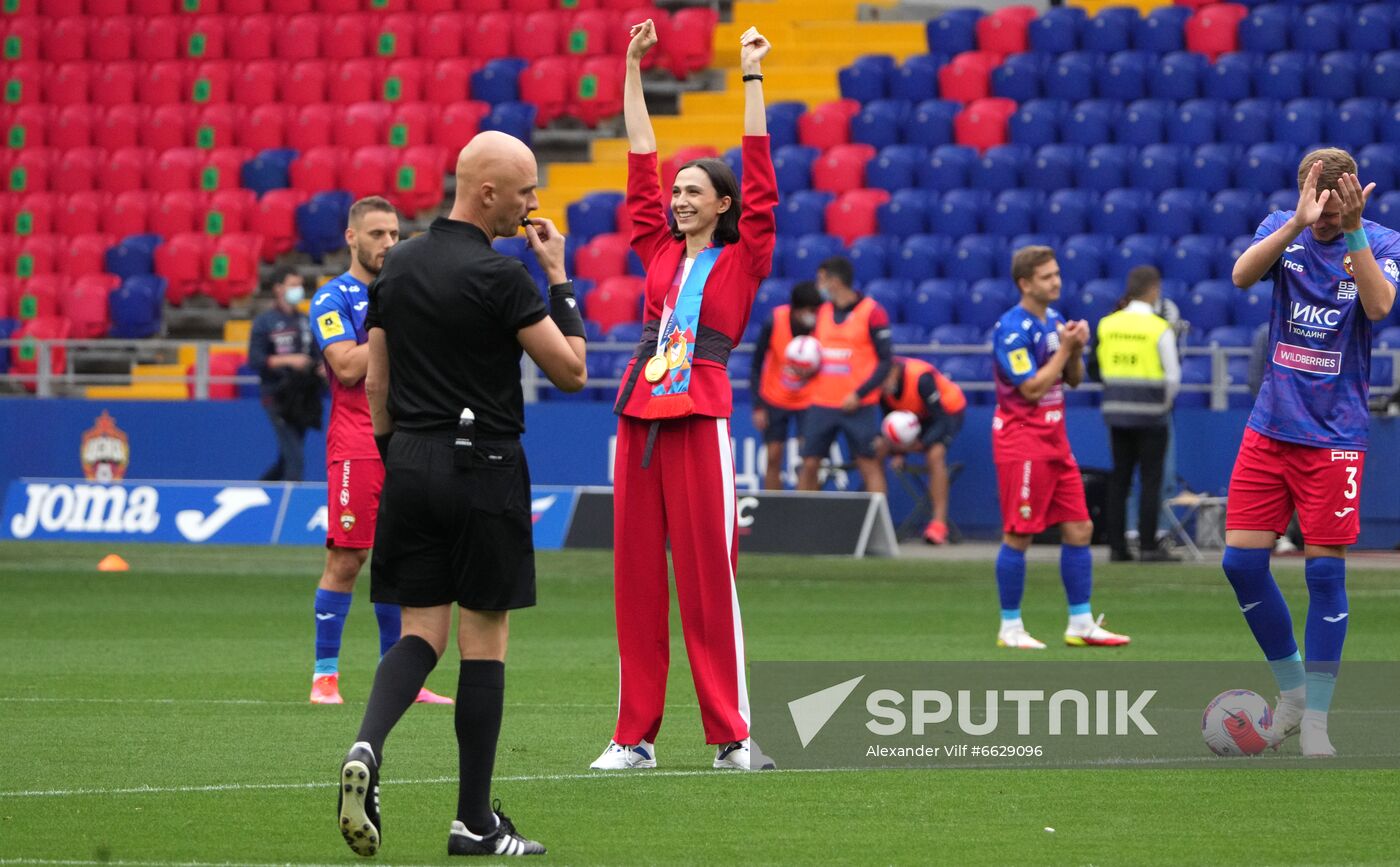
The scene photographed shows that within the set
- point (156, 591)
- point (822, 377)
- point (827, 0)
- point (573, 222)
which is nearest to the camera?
point (156, 591)

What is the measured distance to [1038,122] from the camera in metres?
22.6

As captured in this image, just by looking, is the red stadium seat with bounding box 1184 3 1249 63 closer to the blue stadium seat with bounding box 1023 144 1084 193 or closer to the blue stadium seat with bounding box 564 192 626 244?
the blue stadium seat with bounding box 1023 144 1084 193

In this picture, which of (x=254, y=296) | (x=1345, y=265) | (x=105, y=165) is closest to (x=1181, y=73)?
(x=254, y=296)

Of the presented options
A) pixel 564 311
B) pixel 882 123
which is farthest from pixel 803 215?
pixel 564 311

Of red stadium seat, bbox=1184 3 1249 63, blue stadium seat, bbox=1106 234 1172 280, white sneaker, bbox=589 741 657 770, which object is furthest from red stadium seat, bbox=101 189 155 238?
white sneaker, bbox=589 741 657 770

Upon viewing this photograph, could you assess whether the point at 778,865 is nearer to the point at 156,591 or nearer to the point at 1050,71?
the point at 156,591

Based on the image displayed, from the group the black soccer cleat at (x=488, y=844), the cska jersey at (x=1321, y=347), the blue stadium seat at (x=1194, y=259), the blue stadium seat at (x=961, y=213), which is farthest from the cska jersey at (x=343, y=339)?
the blue stadium seat at (x=961, y=213)

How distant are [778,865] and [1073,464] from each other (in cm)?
669

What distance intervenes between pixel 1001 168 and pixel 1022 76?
1.53 m

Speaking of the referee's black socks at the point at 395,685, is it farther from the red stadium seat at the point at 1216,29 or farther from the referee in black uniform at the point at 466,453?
the red stadium seat at the point at 1216,29

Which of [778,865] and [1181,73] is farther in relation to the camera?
[1181,73]

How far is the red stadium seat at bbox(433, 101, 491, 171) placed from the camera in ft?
83.9

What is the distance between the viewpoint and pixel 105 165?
26.7 metres

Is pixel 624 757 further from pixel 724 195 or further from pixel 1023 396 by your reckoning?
pixel 1023 396
